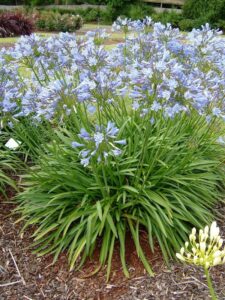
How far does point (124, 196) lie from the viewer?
354cm

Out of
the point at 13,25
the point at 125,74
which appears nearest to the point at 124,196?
the point at 125,74

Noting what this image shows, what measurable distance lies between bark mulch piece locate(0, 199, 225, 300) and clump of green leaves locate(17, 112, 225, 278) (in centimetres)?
8

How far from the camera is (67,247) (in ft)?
12.4

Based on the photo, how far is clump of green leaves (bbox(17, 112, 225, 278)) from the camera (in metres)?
3.54

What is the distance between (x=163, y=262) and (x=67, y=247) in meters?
0.78

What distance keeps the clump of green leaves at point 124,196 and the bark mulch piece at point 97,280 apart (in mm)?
80

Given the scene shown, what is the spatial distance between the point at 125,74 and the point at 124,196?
0.91 metres

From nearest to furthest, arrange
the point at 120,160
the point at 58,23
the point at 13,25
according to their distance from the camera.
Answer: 1. the point at 120,160
2. the point at 13,25
3. the point at 58,23

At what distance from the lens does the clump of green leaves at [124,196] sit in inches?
139

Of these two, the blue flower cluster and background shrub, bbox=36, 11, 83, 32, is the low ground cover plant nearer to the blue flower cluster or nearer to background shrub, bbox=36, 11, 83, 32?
the blue flower cluster

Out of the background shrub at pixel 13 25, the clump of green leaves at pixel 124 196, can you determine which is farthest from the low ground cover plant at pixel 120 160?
the background shrub at pixel 13 25

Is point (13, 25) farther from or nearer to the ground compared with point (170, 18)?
farther from the ground

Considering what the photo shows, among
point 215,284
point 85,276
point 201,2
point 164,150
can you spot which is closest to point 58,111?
point 164,150

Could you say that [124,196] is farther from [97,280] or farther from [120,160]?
[97,280]
